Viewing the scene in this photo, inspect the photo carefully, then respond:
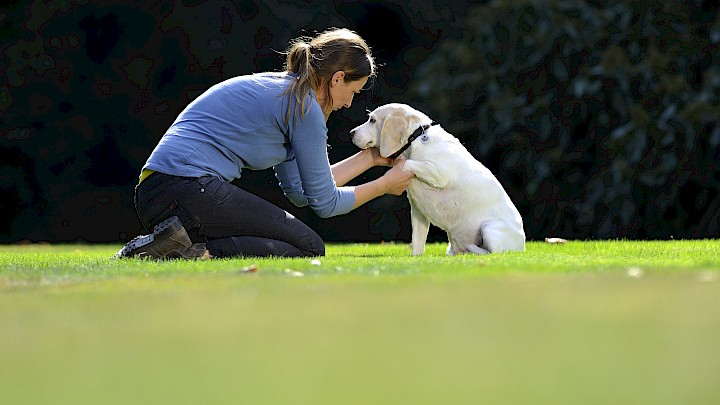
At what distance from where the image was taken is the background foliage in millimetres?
6969

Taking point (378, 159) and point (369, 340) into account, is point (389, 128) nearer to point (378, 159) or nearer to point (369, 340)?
point (378, 159)

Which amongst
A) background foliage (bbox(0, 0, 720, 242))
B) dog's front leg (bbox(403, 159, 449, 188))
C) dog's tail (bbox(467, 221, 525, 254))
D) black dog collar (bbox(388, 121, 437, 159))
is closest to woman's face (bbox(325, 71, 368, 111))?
black dog collar (bbox(388, 121, 437, 159))

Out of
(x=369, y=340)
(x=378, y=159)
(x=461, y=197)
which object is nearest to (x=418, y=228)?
(x=461, y=197)

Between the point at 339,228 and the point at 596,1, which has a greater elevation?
the point at 596,1

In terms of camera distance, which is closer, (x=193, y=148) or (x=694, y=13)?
(x=193, y=148)

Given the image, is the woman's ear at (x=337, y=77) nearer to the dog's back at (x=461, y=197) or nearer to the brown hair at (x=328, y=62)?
the brown hair at (x=328, y=62)

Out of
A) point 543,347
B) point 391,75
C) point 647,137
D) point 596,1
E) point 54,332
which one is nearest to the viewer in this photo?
point 543,347

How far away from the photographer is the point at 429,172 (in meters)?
4.88

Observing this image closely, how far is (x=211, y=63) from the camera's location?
8883 millimetres

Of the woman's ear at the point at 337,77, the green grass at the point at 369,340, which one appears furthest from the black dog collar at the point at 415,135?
the green grass at the point at 369,340

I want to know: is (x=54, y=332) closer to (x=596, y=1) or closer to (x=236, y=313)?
(x=236, y=313)

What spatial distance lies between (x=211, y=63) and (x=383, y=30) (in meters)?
1.73

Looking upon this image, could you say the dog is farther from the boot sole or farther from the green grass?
the green grass

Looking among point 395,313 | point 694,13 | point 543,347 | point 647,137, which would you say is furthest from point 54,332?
point 694,13
